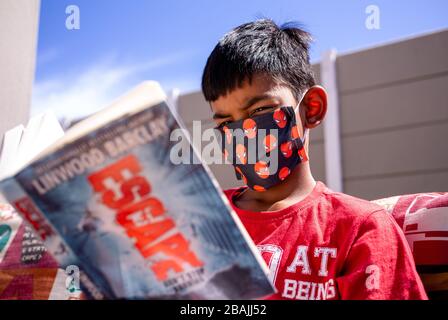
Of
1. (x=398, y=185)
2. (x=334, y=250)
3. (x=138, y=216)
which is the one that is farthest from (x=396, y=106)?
(x=138, y=216)

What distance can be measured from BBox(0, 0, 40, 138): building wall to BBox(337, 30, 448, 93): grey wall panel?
7223 millimetres

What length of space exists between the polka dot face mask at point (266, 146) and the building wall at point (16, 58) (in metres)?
0.62

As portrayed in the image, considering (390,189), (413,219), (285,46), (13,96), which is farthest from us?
(390,189)

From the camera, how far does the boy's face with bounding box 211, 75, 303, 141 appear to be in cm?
85

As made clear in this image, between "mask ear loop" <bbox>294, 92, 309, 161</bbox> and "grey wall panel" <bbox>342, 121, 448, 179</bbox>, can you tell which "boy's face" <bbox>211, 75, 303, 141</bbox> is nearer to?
"mask ear loop" <bbox>294, 92, 309, 161</bbox>

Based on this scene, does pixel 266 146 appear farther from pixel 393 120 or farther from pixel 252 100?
pixel 393 120

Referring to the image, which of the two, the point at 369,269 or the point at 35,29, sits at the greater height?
the point at 35,29

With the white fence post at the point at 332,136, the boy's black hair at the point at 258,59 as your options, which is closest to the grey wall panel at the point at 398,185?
the white fence post at the point at 332,136

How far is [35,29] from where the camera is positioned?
1.33m

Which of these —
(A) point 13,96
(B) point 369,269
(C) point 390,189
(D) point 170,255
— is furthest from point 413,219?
(C) point 390,189

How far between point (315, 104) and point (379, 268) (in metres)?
0.44

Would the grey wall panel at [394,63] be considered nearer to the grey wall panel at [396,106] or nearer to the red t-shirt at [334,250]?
the grey wall panel at [396,106]

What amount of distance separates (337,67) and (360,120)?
1085 millimetres

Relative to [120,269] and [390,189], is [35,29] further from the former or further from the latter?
[390,189]
